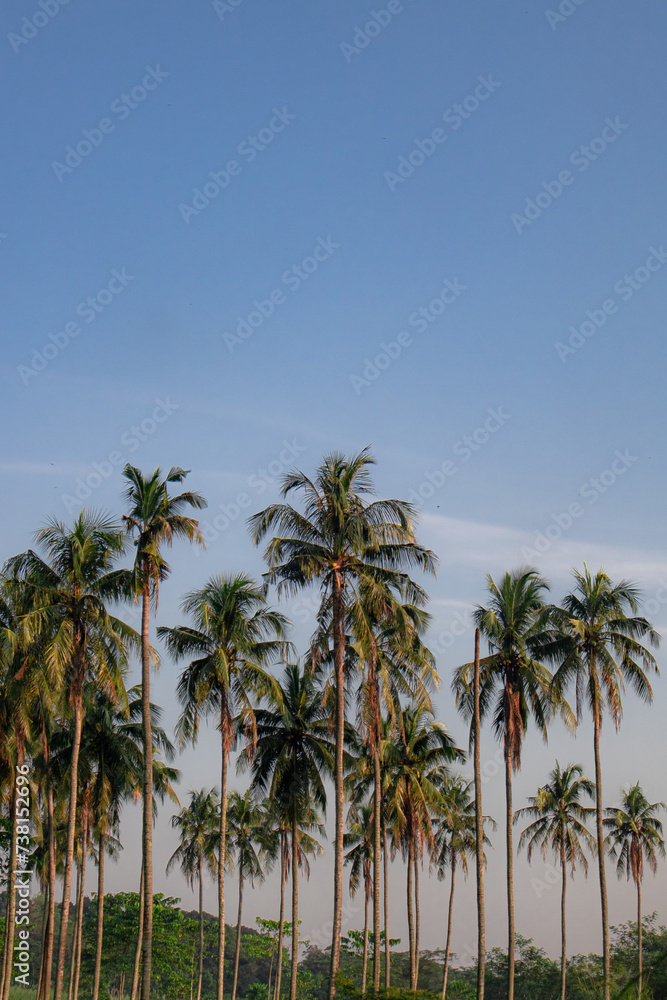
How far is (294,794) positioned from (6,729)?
1373 cm

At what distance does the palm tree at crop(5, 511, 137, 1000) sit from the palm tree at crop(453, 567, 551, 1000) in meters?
15.8

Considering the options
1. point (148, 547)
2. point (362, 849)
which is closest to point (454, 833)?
point (362, 849)

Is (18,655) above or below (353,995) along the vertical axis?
above

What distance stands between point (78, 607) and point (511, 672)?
18.8 meters

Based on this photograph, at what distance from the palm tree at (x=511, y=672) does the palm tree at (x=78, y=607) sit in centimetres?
1582

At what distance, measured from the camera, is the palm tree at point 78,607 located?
32844 mm

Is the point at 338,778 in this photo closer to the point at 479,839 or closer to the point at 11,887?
the point at 479,839

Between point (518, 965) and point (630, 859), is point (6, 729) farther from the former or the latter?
point (518, 965)

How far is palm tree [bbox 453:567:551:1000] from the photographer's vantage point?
135 ft

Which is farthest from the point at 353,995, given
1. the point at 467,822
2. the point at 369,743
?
the point at 467,822

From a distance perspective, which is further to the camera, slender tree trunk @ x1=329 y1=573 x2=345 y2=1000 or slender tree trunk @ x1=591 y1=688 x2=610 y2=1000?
slender tree trunk @ x1=591 y1=688 x2=610 y2=1000

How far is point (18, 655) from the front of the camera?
3522 centimetres

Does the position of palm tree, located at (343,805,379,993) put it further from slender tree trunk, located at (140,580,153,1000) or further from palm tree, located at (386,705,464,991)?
slender tree trunk, located at (140,580,153,1000)

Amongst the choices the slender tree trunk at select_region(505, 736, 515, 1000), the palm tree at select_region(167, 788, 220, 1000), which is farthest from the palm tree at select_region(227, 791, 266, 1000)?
the slender tree trunk at select_region(505, 736, 515, 1000)
